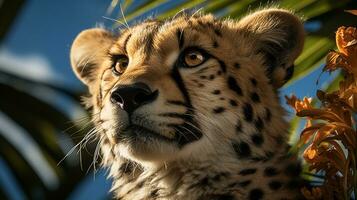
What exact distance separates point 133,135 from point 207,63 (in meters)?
0.53

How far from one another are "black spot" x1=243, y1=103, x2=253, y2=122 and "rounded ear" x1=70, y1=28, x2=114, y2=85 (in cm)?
110

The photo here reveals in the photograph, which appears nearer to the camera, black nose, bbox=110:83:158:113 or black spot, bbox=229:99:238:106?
black nose, bbox=110:83:158:113

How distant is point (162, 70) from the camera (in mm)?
3990

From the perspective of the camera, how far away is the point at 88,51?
486cm

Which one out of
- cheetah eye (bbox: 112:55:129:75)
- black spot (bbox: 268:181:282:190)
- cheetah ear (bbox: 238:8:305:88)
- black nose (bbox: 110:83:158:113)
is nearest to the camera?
black nose (bbox: 110:83:158:113)

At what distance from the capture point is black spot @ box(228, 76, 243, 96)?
3.99m

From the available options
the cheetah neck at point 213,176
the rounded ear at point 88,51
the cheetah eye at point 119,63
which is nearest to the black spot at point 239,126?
the cheetah neck at point 213,176

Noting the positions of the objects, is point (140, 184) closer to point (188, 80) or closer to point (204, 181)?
point (204, 181)

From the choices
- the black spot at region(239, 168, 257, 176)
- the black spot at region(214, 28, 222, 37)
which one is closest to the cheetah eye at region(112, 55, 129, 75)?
the black spot at region(214, 28, 222, 37)

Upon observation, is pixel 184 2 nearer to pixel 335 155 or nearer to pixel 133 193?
pixel 133 193

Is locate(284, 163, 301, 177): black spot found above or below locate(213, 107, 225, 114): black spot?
below

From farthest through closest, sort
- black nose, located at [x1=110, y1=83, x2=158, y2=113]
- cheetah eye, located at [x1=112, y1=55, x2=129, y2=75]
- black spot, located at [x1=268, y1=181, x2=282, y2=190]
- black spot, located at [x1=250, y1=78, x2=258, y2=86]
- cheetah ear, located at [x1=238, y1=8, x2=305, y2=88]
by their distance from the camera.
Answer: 1. cheetah eye, located at [x1=112, y1=55, x2=129, y2=75]
2. cheetah ear, located at [x1=238, y1=8, x2=305, y2=88]
3. black spot, located at [x1=250, y1=78, x2=258, y2=86]
4. black spot, located at [x1=268, y1=181, x2=282, y2=190]
5. black nose, located at [x1=110, y1=83, x2=158, y2=113]

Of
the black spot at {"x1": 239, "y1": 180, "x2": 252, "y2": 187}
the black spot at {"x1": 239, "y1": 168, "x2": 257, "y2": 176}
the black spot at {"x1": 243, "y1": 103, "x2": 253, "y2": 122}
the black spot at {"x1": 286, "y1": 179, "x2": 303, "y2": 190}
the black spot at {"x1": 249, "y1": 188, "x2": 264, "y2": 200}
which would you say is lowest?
the black spot at {"x1": 286, "y1": 179, "x2": 303, "y2": 190}

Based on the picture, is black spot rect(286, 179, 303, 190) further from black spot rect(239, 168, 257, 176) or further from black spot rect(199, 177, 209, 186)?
black spot rect(199, 177, 209, 186)
